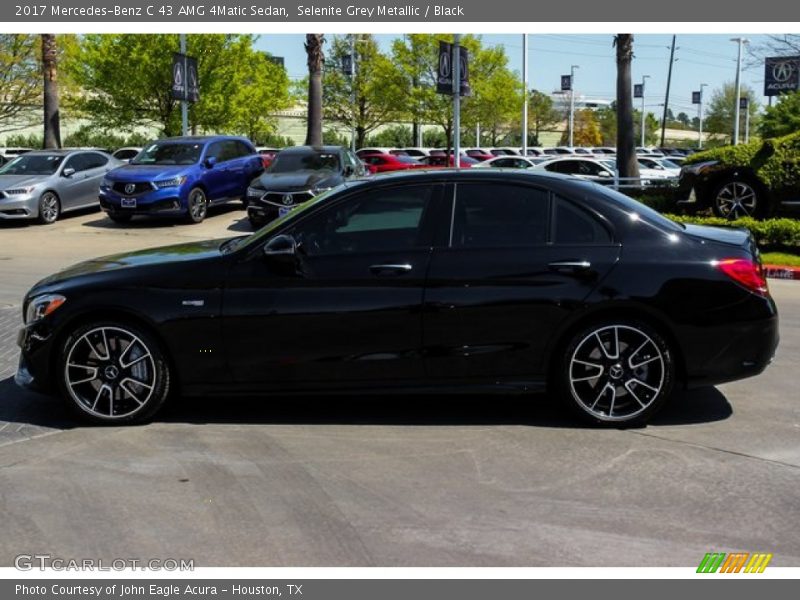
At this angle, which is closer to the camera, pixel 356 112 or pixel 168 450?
pixel 168 450

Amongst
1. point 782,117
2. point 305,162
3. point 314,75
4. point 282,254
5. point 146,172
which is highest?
point 314,75

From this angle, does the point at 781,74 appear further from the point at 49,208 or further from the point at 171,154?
the point at 49,208

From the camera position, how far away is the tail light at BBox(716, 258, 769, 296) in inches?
222

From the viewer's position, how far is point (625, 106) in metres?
22.0

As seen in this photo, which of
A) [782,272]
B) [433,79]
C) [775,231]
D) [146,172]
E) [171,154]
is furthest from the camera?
[433,79]

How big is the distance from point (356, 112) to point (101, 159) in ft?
94.7

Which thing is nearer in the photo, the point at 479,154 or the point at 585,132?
the point at 479,154

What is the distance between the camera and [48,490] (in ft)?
15.6

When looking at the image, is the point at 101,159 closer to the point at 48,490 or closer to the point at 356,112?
the point at 48,490

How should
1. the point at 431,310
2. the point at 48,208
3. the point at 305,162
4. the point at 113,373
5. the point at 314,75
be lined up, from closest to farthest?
the point at 431,310 < the point at 113,373 < the point at 305,162 < the point at 48,208 < the point at 314,75

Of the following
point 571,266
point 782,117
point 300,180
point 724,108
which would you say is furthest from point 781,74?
point 724,108

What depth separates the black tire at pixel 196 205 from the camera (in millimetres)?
18969

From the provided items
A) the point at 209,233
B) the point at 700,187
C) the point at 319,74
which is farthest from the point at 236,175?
the point at 700,187

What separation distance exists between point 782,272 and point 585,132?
77.7 meters
